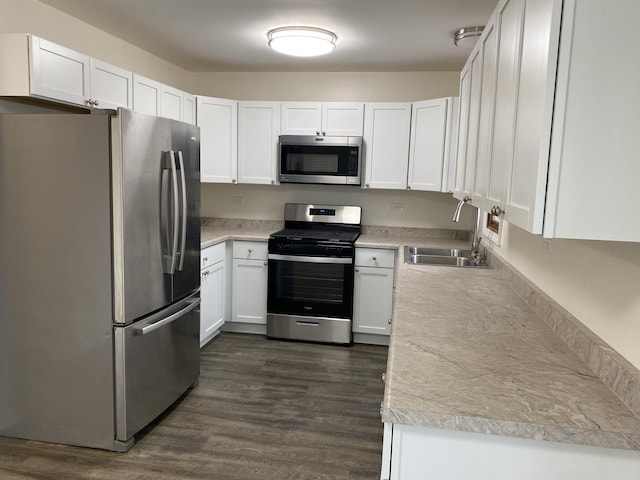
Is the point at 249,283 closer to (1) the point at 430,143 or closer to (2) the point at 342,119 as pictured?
(2) the point at 342,119

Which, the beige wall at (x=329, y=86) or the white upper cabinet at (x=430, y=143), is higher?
the beige wall at (x=329, y=86)

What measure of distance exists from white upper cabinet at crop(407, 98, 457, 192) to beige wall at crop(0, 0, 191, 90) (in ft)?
7.53

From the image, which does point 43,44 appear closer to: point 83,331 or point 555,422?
point 83,331

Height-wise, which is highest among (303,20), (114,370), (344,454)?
(303,20)

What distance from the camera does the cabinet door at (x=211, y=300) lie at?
150 inches

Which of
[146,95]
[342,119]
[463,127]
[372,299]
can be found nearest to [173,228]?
[146,95]

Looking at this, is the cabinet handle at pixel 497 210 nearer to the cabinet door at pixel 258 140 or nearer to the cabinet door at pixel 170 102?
the cabinet door at pixel 170 102

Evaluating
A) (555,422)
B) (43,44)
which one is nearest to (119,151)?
(43,44)

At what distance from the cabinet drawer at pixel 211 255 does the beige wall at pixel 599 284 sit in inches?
95.1

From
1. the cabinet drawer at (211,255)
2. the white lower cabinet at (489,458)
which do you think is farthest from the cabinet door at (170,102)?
the white lower cabinet at (489,458)

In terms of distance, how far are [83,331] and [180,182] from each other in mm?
951

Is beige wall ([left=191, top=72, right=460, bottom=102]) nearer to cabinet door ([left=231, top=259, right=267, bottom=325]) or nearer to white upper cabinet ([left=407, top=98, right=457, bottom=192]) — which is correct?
white upper cabinet ([left=407, top=98, right=457, bottom=192])

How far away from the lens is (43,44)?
8.03ft

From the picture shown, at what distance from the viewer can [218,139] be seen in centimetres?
440
